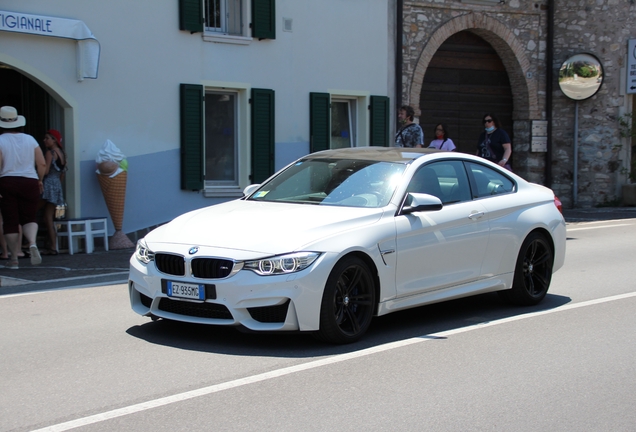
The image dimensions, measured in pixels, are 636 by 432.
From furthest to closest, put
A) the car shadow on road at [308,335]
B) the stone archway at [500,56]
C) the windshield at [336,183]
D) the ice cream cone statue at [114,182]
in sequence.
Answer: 1. the stone archway at [500,56]
2. the ice cream cone statue at [114,182]
3. the windshield at [336,183]
4. the car shadow on road at [308,335]

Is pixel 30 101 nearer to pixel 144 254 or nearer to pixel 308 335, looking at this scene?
pixel 144 254

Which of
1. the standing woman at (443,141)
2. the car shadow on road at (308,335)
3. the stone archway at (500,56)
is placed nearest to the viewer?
the car shadow on road at (308,335)

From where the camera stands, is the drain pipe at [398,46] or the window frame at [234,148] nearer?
the window frame at [234,148]

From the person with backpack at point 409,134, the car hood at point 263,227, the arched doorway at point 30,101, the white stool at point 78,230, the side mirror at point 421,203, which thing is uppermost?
the arched doorway at point 30,101

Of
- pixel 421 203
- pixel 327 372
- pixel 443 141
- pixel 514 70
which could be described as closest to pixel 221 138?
pixel 443 141

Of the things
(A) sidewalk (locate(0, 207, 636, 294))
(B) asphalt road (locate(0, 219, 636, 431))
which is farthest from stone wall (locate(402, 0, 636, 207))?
(B) asphalt road (locate(0, 219, 636, 431))

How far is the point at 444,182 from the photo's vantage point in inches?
308

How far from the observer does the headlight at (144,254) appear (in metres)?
6.71

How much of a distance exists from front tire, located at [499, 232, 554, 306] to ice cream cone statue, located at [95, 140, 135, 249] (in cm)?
742

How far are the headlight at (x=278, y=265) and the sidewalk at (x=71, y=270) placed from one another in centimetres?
425

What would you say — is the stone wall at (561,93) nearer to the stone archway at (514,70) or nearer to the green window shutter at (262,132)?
the stone archway at (514,70)

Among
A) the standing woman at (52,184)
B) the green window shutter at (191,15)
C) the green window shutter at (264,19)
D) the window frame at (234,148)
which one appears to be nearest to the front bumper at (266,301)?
the standing woman at (52,184)

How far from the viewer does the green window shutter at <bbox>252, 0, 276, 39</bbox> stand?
16.4m

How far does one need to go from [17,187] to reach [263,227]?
5.78 m
